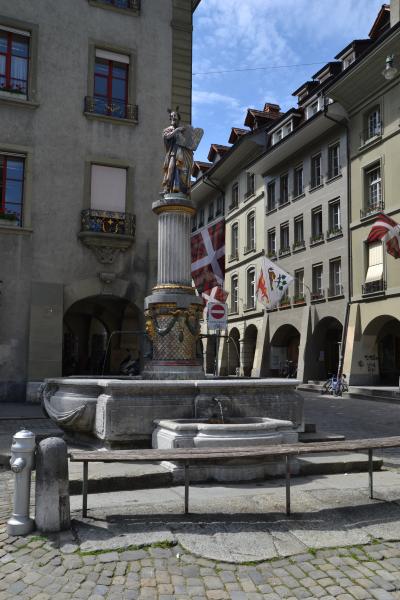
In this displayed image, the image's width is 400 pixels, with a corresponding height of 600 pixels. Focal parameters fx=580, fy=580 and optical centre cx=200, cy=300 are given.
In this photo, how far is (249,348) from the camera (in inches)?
1521

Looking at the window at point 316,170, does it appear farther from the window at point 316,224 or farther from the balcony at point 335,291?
the balcony at point 335,291

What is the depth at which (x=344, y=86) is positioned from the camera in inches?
1057

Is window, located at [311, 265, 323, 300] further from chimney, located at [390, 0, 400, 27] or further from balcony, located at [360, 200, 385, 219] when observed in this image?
chimney, located at [390, 0, 400, 27]

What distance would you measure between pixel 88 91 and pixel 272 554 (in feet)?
56.1

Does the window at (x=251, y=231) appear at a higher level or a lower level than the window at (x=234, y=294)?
higher

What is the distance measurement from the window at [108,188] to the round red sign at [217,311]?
507 cm

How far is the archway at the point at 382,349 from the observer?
86.2 ft

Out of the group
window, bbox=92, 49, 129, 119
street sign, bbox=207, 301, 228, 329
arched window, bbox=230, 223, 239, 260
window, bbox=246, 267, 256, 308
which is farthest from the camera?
arched window, bbox=230, 223, 239, 260

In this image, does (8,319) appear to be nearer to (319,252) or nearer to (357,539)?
(357,539)

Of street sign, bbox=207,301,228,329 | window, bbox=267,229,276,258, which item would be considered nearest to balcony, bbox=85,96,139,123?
street sign, bbox=207,301,228,329

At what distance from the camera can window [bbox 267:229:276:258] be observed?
1395 inches

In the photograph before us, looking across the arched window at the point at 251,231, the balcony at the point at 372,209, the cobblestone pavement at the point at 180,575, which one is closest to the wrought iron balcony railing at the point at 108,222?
the balcony at the point at 372,209

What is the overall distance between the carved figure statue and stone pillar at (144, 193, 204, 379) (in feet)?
1.01

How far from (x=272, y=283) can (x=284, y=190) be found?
33.8 ft
